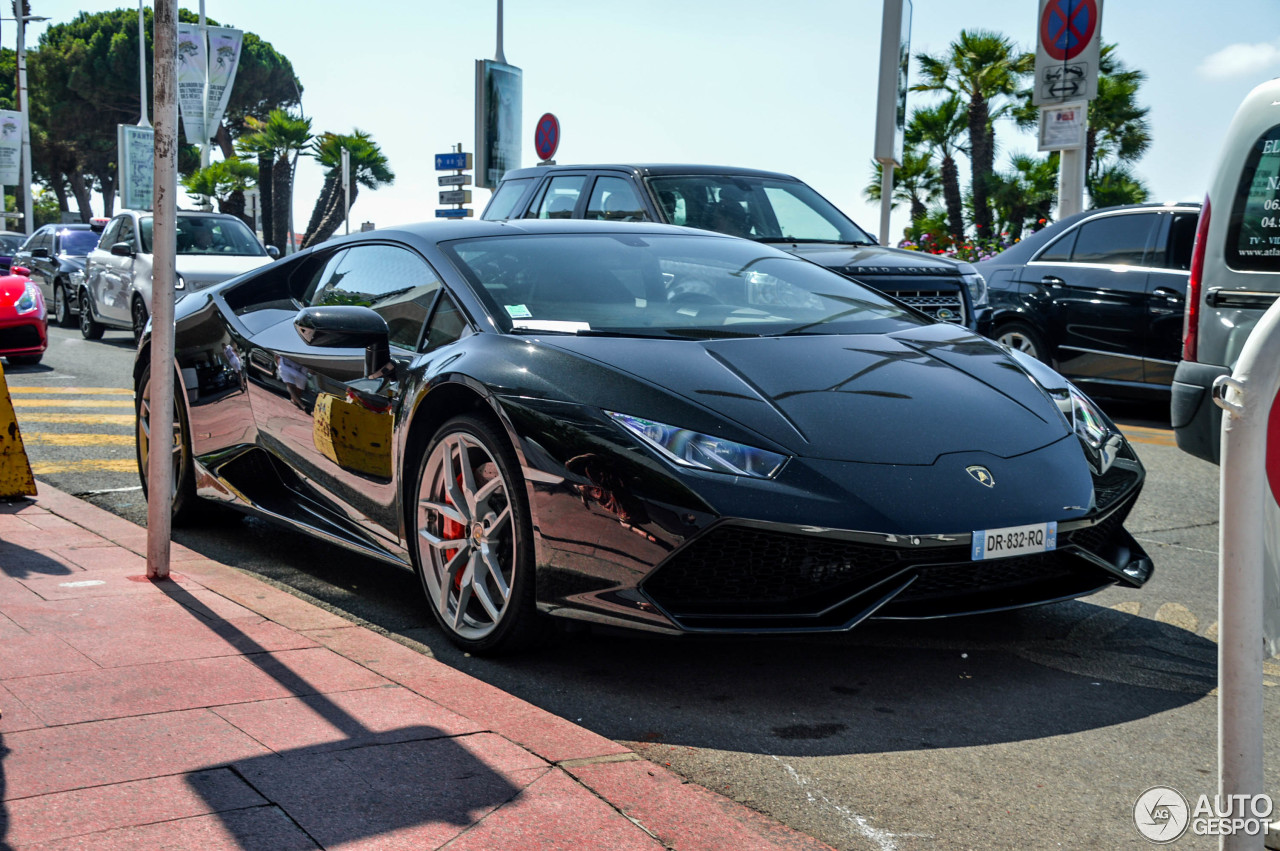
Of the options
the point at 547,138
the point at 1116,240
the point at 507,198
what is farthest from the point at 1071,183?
the point at 507,198

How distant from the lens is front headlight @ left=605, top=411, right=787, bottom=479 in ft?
10.9

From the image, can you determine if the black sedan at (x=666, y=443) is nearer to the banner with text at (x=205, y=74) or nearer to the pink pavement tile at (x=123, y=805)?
the pink pavement tile at (x=123, y=805)

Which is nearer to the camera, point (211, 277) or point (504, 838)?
point (504, 838)

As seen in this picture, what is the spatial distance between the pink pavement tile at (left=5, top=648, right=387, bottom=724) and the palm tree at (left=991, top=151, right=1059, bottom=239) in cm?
3163

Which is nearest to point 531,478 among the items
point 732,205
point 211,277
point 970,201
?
point 732,205

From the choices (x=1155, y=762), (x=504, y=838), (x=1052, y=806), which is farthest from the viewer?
(x=1155, y=762)

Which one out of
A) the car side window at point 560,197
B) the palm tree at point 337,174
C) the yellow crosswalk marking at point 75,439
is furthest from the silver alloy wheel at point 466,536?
the palm tree at point 337,174

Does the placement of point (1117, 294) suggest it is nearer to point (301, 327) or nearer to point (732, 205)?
point (732, 205)

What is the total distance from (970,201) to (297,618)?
33.7 m

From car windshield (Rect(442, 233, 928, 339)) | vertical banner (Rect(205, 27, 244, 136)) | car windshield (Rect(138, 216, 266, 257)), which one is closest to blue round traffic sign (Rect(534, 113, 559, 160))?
car windshield (Rect(138, 216, 266, 257))

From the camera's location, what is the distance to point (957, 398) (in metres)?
3.76

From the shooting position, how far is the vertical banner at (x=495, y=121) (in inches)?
769

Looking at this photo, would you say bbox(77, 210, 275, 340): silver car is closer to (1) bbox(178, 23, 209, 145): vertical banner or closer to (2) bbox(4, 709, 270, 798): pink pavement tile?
(2) bbox(4, 709, 270, 798): pink pavement tile

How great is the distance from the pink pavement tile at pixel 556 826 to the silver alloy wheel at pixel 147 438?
342 centimetres
